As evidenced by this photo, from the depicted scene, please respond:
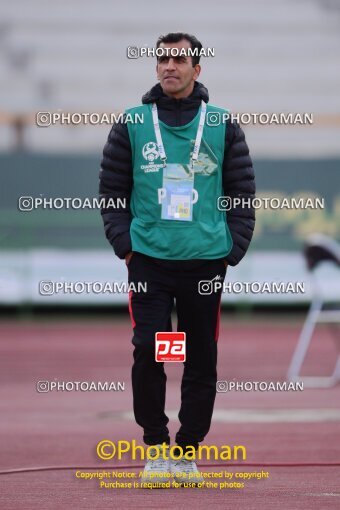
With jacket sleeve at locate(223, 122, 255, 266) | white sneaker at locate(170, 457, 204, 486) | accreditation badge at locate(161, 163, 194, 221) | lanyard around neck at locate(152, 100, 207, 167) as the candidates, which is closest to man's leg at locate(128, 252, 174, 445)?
white sneaker at locate(170, 457, 204, 486)

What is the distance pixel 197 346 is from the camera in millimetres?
5195

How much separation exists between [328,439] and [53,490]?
221cm

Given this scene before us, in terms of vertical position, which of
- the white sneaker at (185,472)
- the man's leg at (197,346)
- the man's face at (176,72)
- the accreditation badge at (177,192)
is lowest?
the white sneaker at (185,472)

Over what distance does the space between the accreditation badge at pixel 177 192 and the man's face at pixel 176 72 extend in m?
0.32

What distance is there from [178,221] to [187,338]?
0.50 metres

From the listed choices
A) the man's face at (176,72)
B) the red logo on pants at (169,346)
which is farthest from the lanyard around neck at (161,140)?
the red logo on pants at (169,346)

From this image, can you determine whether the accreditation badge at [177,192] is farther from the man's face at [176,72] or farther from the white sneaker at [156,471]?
the white sneaker at [156,471]

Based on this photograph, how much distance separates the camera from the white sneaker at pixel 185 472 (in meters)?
5.16

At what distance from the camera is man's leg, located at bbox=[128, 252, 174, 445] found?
5090mm

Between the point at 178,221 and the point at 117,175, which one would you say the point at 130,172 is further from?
the point at 178,221

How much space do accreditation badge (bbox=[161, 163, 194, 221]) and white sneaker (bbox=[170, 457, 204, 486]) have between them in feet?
3.34

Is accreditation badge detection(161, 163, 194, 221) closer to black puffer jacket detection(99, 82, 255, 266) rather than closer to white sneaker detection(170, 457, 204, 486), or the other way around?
black puffer jacket detection(99, 82, 255, 266)

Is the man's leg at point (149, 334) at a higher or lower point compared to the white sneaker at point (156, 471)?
higher

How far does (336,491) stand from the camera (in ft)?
16.6
